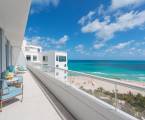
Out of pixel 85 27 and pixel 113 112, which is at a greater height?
pixel 85 27

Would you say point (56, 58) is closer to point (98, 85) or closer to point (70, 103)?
point (70, 103)

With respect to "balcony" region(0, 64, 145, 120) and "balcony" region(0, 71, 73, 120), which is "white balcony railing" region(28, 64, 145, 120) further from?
"balcony" region(0, 71, 73, 120)

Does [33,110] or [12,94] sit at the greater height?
[12,94]

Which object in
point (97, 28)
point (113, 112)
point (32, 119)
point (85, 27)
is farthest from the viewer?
point (85, 27)

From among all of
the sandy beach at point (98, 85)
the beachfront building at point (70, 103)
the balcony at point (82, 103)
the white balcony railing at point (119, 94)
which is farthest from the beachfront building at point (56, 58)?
the white balcony railing at point (119, 94)

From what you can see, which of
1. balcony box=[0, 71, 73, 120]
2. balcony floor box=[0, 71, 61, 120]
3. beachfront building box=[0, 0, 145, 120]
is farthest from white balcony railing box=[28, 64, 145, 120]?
balcony floor box=[0, 71, 61, 120]

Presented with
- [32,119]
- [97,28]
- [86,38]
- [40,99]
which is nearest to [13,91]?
[40,99]

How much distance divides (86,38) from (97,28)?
14899 millimetres

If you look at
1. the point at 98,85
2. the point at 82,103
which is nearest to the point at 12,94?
the point at 82,103

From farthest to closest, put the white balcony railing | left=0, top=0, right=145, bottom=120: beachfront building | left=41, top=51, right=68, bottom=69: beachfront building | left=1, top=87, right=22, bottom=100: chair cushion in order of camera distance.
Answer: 1. left=41, top=51, right=68, bottom=69: beachfront building
2. left=1, top=87, right=22, bottom=100: chair cushion
3. left=0, top=0, right=145, bottom=120: beachfront building
4. the white balcony railing

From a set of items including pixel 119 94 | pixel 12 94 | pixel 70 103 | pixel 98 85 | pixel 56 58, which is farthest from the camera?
pixel 56 58

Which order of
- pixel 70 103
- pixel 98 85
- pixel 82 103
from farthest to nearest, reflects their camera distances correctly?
pixel 70 103
pixel 82 103
pixel 98 85

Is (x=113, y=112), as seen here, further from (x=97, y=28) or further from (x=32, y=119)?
(x=97, y=28)

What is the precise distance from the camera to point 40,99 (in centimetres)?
484
